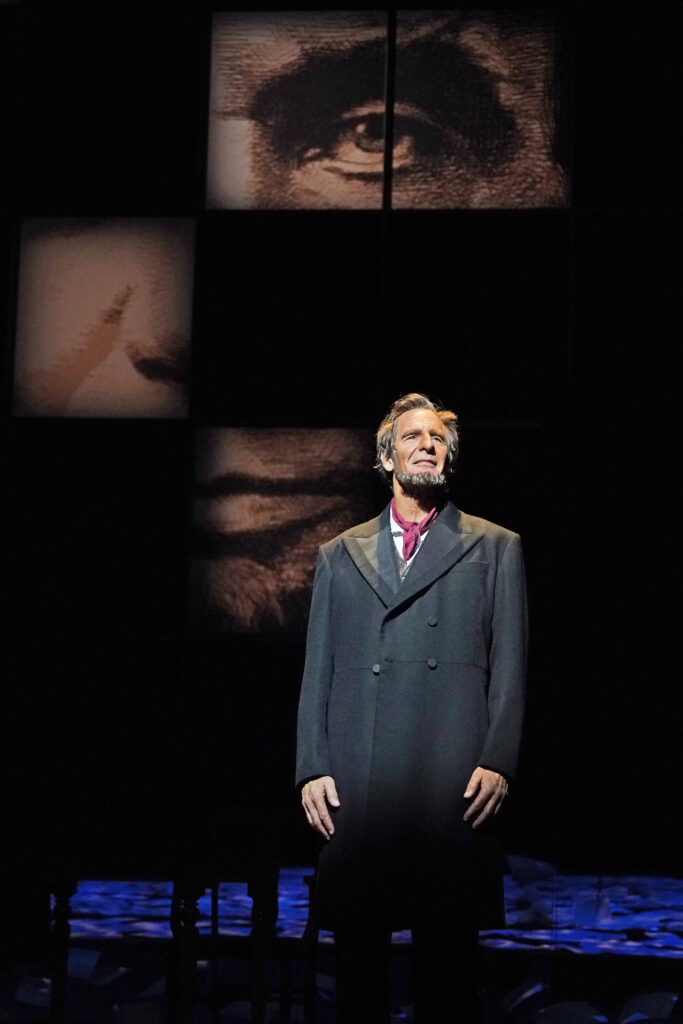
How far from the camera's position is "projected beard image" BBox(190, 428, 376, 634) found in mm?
7281

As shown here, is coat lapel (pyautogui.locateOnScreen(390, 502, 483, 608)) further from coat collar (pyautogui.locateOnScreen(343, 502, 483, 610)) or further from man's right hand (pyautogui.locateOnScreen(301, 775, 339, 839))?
man's right hand (pyautogui.locateOnScreen(301, 775, 339, 839))

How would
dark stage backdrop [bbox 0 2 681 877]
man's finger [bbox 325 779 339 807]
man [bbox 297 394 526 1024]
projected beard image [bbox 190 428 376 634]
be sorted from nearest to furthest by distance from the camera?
1. man [bbox 297 394 526 1024]
2. man's finger [bbox 325 779 339 807]
3. dark stage backdrop [bbox 0 2 681 877]
4. projected beard image [bbox 190 428 376 634]

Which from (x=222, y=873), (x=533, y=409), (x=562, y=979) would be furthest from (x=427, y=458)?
(x=533, y=409)

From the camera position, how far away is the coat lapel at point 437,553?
3623 millimetres

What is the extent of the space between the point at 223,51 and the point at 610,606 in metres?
4.00

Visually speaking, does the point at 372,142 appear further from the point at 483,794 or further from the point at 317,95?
the point at 483,794

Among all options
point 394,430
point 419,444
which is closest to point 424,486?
point 419,444

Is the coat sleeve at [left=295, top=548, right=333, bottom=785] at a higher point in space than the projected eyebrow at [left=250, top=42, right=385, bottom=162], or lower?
lower

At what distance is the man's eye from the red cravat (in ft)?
13.8

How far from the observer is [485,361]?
Result: 24.0 feet

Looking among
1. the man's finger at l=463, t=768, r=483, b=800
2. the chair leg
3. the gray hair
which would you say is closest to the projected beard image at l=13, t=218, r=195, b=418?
the chair leg

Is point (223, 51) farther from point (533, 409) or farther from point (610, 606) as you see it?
point (610, 606)

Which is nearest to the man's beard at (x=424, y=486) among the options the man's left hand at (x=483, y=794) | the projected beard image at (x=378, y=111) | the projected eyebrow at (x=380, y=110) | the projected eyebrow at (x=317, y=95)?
the man's left hand at (x=483, y=794)

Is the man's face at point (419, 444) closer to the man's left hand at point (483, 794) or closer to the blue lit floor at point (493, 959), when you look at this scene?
the man's left hand at point (483, 794)
